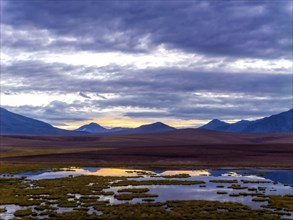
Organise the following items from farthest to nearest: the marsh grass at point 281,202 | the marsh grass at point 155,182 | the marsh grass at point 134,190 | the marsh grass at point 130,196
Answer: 1. the marsh grass at point 155,182
2. the marsh grass at point 134,190
3. the marsh grass at point 130,196
4. the marsh grass at point 281,202

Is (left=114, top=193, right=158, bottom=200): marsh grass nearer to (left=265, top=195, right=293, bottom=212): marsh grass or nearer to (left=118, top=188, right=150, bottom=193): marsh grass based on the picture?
(left=118, top=188, right=150, bottom=193): marsh grass

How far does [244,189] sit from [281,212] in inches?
702

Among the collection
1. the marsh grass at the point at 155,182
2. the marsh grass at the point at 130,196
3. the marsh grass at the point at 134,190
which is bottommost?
the marsh grass at the point at 130,196

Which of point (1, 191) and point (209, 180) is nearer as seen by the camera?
point (1, 191)

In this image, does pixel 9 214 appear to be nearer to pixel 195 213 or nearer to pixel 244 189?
pixel 195 213

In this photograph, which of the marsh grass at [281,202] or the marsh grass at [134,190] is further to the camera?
the marsh grass at [134,190]

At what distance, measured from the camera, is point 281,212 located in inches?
1687

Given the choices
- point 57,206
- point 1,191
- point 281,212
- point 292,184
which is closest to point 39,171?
point 1,191

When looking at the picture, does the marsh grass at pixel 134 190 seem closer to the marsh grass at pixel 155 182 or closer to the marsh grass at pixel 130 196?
the marsh grass at pixel 130 196

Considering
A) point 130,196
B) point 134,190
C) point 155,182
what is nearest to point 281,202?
point 130,196

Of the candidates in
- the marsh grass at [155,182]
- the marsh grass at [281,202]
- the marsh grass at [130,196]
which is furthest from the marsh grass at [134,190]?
the marsh grass at [281,202]

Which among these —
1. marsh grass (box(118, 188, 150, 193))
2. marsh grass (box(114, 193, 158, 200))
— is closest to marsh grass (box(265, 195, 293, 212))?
marsh grass (box(114, 193, 158, 200))

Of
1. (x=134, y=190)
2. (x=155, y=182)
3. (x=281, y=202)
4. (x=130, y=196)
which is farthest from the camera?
(x=155, y=182)

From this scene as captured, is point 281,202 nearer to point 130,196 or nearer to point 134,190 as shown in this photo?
point 130,196
